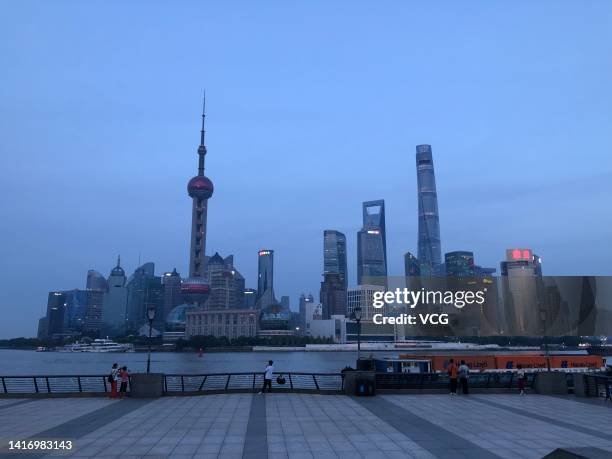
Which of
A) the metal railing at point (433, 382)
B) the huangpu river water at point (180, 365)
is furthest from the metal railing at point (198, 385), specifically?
the huangpu river water at point (180, 365)

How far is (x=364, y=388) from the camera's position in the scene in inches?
947

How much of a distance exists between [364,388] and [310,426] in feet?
27.3

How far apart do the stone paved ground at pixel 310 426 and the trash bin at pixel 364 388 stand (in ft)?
3.08

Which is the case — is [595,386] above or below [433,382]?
above

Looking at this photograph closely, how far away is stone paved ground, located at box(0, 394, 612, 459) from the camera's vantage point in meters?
13.1

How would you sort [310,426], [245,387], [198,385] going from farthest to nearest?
[198,385] → [245,387] → [310,426]

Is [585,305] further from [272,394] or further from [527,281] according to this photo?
[272,394]

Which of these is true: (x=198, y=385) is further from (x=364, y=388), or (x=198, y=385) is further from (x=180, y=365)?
(x=180, y=365)

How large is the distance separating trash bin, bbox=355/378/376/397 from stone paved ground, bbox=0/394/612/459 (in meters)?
0.94

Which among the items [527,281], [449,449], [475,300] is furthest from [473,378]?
[527,281]

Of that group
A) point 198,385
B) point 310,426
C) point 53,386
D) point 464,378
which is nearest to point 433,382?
point 464,378

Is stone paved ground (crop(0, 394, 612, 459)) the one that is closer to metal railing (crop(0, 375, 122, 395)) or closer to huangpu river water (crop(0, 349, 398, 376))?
metal railing (crop(0, 375, 122, 395))

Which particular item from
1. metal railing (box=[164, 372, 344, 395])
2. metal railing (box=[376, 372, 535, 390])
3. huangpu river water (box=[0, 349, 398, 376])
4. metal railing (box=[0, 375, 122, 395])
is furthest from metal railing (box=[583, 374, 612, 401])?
huangpu river water (box=[0, 349, 398, 376])

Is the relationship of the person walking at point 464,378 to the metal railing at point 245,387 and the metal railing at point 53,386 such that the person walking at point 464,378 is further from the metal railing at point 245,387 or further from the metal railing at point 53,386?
the metal railing at point 53,386
